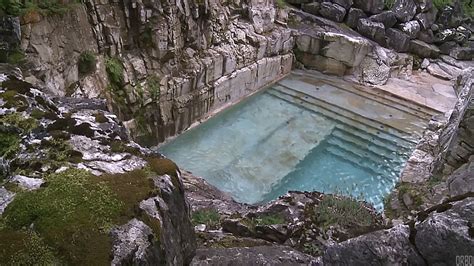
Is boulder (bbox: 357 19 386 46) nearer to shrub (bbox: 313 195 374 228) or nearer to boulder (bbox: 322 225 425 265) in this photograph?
shrub (bbox: 313 195 374 228)

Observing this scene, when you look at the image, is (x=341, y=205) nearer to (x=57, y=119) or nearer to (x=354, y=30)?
(x=57, y=119)

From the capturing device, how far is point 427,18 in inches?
837

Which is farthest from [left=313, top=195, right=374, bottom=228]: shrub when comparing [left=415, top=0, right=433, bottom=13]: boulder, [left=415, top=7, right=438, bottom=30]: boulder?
[left=415, top=0, right=433, bottom=13]: boulder

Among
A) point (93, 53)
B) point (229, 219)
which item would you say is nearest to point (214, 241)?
point (229, 219)

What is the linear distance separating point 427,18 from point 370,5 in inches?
120

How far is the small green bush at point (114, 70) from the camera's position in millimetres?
12065

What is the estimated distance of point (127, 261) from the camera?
413 centimetres

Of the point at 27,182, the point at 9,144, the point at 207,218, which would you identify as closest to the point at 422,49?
the point at 207,218

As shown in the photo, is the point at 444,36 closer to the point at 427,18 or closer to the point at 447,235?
the point at 427,18

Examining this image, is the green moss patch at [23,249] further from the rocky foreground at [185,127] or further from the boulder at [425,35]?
the boulder at [425,35]

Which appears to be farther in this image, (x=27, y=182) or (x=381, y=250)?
(x=27, y=182)

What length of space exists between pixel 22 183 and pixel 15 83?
2.85 metres

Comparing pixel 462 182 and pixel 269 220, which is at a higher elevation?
pixel 462 182

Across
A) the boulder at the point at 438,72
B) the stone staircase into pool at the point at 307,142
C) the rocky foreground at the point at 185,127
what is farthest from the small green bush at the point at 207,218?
the boulder at the point at 438,72
